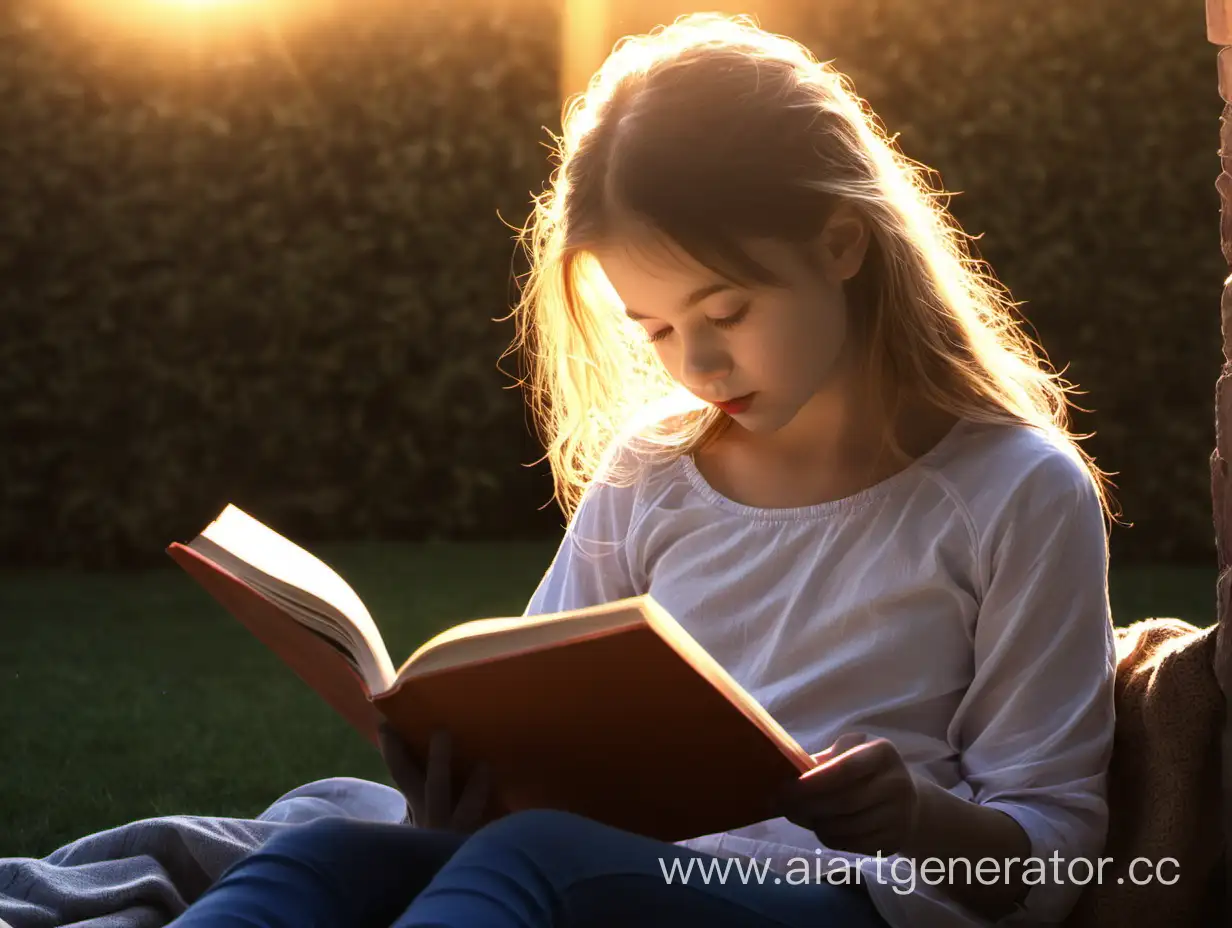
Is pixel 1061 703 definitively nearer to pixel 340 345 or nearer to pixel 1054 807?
pixel 1054 807

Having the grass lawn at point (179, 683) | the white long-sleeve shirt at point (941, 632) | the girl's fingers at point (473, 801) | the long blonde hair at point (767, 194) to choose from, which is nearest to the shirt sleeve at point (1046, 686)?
the white long-sleeve shirt at point (941, 632)

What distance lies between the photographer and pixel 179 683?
4215 mm

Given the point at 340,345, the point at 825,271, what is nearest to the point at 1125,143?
the point at 340,345

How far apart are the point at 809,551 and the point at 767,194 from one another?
421 millimetres

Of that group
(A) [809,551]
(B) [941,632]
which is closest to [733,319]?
(A) [809,551]

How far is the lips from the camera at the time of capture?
5.87 feet

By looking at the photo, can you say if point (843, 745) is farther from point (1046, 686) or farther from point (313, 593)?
point (313, 593)

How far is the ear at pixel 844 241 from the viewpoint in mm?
1799

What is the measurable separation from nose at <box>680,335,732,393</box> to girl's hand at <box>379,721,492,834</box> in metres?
0.50

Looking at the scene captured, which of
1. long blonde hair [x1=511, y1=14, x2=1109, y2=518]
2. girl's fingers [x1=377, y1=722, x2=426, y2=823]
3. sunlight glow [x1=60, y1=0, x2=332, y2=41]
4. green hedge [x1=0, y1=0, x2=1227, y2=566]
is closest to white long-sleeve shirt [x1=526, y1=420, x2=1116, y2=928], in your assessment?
long blonde hair [x1=511, y1=14, x2=1109, y2=518]

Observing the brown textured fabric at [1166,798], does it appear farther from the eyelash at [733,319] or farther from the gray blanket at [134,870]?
the gray blanket at [134,870]

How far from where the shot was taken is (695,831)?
1.56 meters

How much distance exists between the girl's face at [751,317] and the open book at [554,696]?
44 centimetres

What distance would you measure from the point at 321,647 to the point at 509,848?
0.29m
